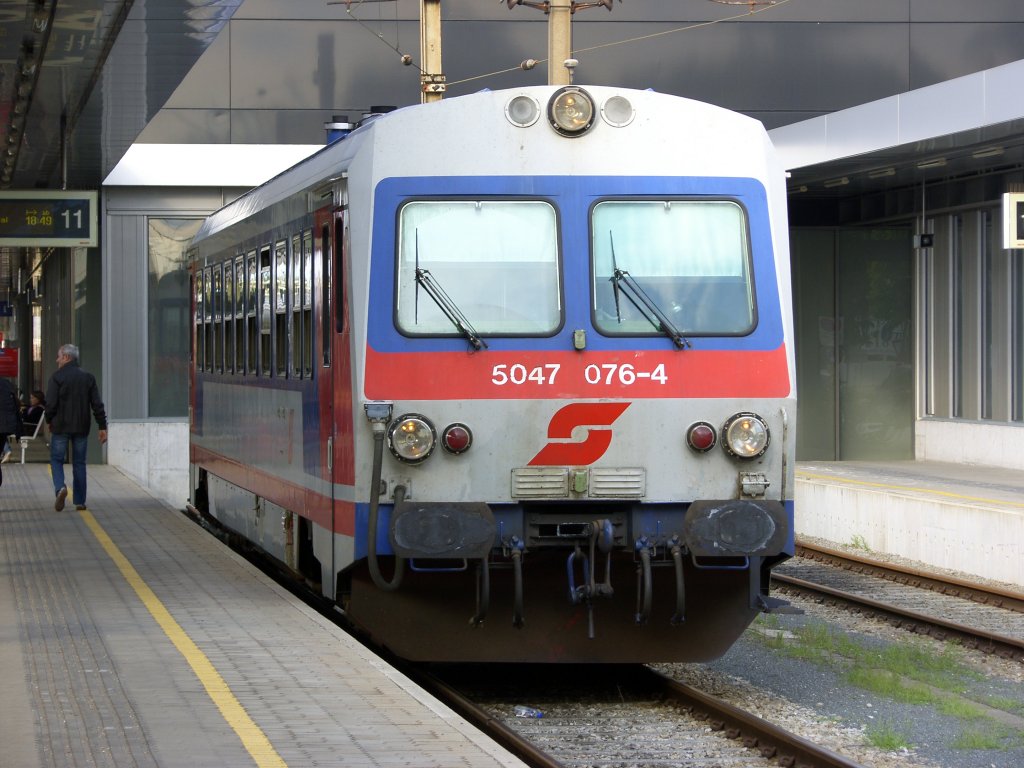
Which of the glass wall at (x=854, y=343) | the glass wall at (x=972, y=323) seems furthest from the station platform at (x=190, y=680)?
the glass wall at (x=854, y=343)

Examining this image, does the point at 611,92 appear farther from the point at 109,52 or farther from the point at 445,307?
the point at 109,52

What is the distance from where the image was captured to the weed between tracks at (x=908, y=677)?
8374 mm

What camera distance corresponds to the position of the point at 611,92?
8.79 m

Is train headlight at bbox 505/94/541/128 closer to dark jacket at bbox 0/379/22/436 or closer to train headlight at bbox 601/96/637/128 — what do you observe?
train headlight at bbox 601/96/637/128

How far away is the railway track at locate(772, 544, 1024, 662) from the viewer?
37.8 ft

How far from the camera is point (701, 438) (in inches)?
332

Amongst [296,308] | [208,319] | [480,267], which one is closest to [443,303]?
[480,267]

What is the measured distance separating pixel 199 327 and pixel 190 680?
7850 millimetres

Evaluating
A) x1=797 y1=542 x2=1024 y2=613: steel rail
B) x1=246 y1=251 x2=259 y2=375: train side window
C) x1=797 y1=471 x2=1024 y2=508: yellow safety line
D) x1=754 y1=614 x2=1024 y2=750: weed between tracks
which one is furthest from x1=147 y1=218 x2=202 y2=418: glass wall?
x1=754 y1=614 x2=1024 y2=750: weed between tracks

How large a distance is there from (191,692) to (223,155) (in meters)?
18.7

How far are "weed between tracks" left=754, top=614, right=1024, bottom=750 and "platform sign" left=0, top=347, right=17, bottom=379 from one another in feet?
98.5

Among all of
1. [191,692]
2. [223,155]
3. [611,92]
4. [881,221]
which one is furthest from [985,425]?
[191,692]

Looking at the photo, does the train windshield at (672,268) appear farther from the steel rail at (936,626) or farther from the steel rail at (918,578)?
the steel rail at (918,578)

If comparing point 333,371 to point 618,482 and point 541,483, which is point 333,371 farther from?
point 618,482
